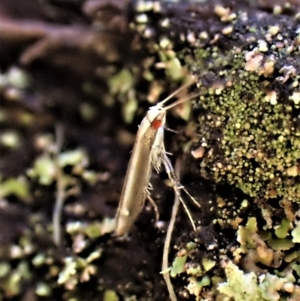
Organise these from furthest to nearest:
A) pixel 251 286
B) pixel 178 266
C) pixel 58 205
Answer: pixel 58 205
pixel 178 266
pixel 251 286

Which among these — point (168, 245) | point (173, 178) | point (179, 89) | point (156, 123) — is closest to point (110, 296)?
point (168, 245)

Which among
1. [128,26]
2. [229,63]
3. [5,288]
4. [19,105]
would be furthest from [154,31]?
[5,288]

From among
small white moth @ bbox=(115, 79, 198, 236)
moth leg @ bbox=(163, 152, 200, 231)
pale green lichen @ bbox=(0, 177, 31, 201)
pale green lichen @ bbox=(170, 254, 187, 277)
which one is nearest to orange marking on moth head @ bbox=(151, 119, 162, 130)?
small white moth @ bbox=(115, 79, 198, 236)

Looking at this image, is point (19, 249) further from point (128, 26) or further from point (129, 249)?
point (128, 26)

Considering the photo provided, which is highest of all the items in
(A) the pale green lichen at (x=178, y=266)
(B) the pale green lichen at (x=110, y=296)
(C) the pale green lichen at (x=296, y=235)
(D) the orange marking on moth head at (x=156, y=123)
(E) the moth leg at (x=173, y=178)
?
(D) the orange marking on moth head at (x=156, y=123)

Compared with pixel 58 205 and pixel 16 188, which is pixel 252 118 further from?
pixel 16 188

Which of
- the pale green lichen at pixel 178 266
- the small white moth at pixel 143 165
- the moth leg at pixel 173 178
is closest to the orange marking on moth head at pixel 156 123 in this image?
the small white moth at pixel 143 165

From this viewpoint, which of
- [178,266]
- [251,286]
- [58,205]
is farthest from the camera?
[58,205]

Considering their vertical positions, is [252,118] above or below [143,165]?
above

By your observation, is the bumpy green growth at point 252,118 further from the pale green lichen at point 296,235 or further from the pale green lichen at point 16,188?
the pale green lichen at point 16,188

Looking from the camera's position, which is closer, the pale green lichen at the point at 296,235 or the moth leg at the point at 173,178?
the pale green lichen at the point at 296,235
